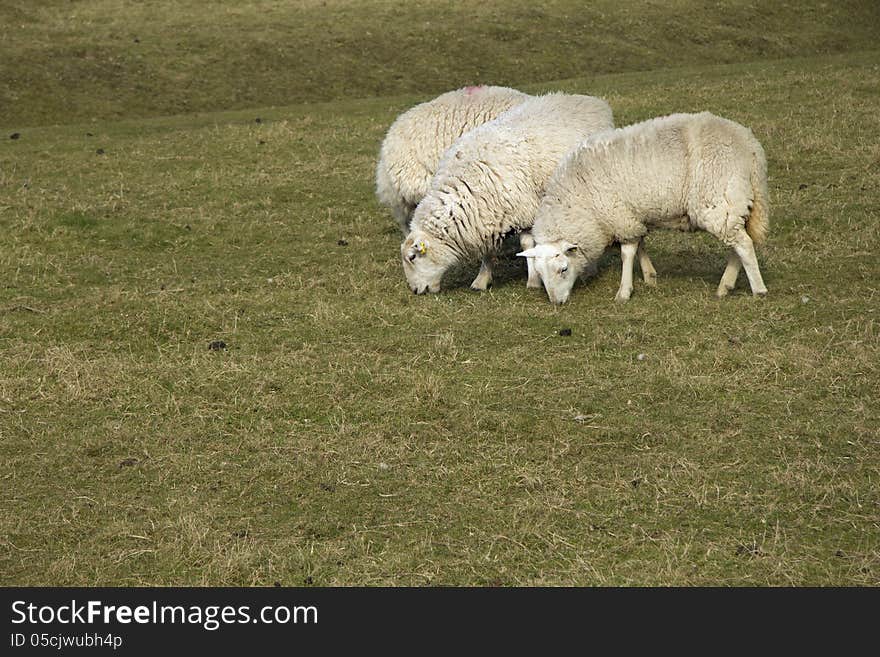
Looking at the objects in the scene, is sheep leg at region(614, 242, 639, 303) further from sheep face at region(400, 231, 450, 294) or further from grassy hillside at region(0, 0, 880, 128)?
grassy hillside at region(0, 0, 880, 128)

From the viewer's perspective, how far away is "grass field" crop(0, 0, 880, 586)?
5.93 metres

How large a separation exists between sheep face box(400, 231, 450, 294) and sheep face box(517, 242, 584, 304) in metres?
0.91

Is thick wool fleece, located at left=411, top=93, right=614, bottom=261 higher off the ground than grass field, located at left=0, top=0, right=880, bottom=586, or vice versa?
thick wool fleece, located at left=411, top=93, right=614, bottom=261

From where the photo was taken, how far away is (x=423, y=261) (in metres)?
10.3

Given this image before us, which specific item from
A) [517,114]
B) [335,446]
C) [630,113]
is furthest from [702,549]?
[630,113]

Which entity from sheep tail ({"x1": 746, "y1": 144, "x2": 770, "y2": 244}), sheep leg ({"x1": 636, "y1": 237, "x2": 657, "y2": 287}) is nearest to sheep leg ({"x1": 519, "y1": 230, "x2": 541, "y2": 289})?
sheep leg ({"x1": 636, "y1": 237, "x2": 657, "y2": 287})


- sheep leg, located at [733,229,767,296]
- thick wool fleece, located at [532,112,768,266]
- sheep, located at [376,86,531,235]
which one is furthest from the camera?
sheep, located at [376,86,531,235]

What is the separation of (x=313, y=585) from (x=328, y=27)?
27861 millimetres

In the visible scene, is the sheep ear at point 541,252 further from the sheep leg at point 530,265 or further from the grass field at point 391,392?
the grass field at point 391,392

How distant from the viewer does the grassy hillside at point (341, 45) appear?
26.7 metres

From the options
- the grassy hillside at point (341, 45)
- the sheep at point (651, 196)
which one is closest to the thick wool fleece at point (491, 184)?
the sheep at point (651, 196)

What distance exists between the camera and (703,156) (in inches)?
362

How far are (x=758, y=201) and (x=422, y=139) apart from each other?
11.9 feet

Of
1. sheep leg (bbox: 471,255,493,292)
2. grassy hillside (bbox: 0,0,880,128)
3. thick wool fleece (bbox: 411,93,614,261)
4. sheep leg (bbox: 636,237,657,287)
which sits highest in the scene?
thick wool fleece (bbox: 411,93,614,261)
